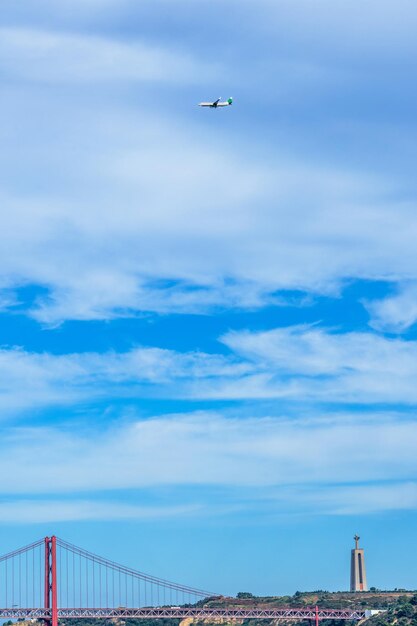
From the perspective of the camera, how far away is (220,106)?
535ft
